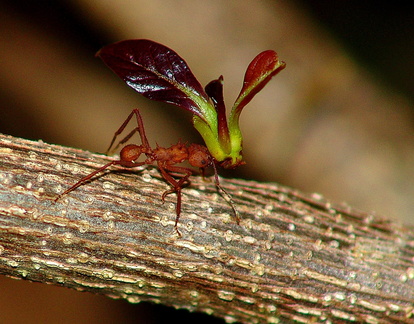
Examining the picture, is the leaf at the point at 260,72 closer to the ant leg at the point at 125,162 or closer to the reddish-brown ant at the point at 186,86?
the reddish-brown ant at the point at 186,86

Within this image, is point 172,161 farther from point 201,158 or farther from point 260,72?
point 260,72

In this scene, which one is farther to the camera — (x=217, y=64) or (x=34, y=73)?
(x=34, y=73)

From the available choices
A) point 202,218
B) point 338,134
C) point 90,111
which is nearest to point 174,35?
point 90,111

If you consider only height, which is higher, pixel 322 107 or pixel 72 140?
pixel 322 107

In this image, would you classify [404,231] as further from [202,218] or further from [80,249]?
[80,249]

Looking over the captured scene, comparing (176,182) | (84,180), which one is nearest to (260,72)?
(176,182)

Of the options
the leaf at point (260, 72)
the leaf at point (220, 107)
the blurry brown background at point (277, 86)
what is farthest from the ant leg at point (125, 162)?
the blurry brown background at point (277, 86)

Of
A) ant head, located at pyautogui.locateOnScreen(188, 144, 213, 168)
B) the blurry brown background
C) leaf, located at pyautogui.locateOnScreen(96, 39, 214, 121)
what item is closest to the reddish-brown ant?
leaf, located at pyautogui.locateOnScreen(96, 39, 214, 121)
